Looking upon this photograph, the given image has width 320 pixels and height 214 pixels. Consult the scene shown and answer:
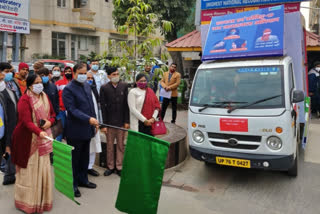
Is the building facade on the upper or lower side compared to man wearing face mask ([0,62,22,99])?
upper

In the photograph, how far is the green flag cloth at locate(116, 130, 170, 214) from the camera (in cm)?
285

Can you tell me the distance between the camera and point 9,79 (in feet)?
14.9

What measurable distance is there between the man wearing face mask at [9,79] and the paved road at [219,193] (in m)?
1.47

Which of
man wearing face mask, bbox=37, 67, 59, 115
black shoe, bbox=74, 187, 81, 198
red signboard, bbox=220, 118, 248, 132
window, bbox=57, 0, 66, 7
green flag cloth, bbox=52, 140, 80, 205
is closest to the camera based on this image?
green flag cloth, bbox=52, 140, 80, 205

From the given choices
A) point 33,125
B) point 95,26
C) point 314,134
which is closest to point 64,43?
point 95,26

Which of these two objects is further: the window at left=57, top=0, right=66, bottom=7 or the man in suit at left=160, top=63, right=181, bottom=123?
the window at left=57, top=0, right=66, bottom=7

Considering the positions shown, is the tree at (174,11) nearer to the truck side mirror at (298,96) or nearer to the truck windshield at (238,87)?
the truck windshield at (238,87)

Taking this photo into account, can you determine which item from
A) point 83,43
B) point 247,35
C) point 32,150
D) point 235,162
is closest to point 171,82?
point 247,35

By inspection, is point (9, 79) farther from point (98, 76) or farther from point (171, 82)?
point (171, 82)

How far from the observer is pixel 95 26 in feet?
101

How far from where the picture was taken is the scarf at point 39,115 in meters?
3.65

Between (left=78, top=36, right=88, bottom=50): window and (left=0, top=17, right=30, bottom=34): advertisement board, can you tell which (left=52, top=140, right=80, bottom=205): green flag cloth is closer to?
(left=0, top=17, right=30, bottom=34): advertisement board

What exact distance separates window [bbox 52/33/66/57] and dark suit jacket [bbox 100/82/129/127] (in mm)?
25533

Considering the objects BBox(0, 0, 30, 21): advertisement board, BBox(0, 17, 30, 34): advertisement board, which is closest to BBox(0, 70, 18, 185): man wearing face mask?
BBox(0, 17, 30, 34): advertisement board
